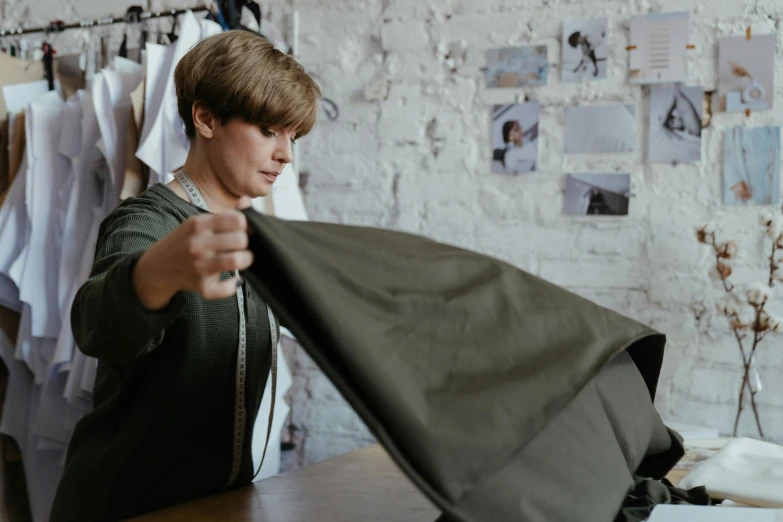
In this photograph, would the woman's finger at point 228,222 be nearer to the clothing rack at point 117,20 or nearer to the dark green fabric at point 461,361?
the dark green fabric at point 461,361

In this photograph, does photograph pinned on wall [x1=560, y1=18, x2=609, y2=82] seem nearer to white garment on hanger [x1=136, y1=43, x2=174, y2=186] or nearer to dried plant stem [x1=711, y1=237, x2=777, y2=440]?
dried plant stem [x1=711, y1=237, x2=777, y2=440]

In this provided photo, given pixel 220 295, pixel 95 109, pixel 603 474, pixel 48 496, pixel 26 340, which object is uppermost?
pixel 95 109

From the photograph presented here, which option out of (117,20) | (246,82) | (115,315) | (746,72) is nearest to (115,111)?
(117,20)

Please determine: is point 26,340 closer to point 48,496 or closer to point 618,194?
point 48,496

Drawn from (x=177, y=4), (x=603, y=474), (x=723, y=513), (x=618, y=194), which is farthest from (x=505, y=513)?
(x=177, y=4)

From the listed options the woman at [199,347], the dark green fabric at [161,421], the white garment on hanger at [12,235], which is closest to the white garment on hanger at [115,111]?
the white garment on hanger at [12,235]

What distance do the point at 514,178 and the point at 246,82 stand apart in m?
1.29

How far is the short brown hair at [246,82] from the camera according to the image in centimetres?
114

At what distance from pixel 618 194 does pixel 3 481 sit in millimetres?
1949

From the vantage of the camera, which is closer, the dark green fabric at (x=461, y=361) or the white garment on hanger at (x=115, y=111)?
the dark green fabric at (x=461, y=361)

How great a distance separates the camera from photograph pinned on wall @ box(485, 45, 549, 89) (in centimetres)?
225

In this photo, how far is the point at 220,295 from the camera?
0.69 m

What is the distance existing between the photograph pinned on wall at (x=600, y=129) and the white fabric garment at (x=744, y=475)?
123 cm

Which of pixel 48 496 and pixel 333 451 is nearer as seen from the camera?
pixel 48 496
